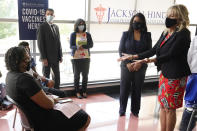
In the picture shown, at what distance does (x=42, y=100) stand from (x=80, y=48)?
2006 mm

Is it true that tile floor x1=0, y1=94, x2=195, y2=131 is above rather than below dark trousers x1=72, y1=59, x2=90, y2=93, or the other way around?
below

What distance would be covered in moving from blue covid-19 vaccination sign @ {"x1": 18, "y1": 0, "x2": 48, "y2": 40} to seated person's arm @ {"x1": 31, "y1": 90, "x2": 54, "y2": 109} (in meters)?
1.93

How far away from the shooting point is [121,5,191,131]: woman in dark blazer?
1.84m

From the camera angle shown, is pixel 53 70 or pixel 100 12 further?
pixel 100 12

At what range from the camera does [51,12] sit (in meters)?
3.27

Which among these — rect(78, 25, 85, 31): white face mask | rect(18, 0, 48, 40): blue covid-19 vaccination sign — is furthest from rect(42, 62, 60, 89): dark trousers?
rect(78, 25, 85, 31): white face mask

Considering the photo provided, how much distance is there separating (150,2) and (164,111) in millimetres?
2965

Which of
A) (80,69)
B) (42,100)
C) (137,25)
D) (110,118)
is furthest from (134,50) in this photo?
(42,100)

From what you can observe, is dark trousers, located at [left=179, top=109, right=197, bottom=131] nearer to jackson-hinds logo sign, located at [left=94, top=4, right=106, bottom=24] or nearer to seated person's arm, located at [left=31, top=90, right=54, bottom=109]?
seated person's arm, located at [left=31, top=90, right=54, bottom=109]

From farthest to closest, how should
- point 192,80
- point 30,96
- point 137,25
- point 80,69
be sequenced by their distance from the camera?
point 80,69, point 137,25, point 192,80, point 30,96

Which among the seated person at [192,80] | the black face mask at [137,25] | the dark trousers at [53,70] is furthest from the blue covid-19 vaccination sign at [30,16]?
the seated person at [192,80]

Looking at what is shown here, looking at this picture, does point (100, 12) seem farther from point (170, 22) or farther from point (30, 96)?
point (30, 96)

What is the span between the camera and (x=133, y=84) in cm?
307

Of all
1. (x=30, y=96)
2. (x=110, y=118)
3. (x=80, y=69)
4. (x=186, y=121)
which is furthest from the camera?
(x=80, y=69)
